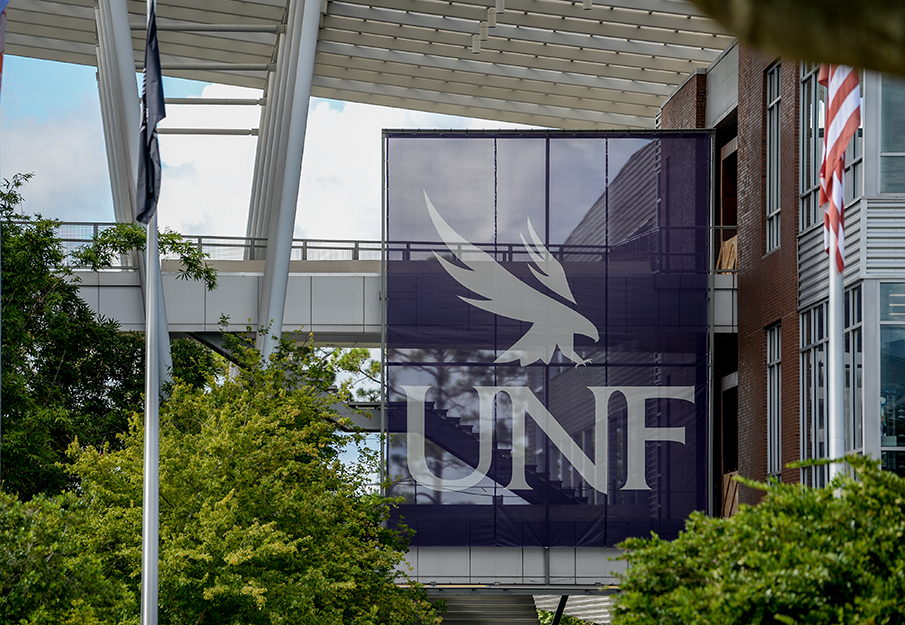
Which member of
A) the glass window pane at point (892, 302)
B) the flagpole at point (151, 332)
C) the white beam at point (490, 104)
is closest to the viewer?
the flagpole at point (151, 332)

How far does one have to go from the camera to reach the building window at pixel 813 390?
24484 mm

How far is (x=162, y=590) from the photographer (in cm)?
1673

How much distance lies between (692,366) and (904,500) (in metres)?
19.0

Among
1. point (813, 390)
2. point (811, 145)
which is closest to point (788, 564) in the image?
point (813, 390)

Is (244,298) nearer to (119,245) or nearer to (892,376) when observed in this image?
(119,245)

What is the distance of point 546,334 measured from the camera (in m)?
28.4

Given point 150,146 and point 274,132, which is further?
point 274,132

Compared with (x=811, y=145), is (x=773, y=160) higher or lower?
higher

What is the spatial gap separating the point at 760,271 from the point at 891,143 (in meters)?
6.40

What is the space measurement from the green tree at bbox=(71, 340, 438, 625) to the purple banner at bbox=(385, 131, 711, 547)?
5713mm

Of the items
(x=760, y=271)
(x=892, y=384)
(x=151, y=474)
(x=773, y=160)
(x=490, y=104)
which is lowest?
(x=151, y=474)

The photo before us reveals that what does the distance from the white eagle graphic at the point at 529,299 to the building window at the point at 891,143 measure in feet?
28.1

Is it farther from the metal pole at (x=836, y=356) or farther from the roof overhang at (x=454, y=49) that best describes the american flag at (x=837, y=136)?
the roof overhang at (x=454, y=49)

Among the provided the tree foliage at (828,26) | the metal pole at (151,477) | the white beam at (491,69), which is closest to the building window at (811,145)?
the metal pole at (151,477)
